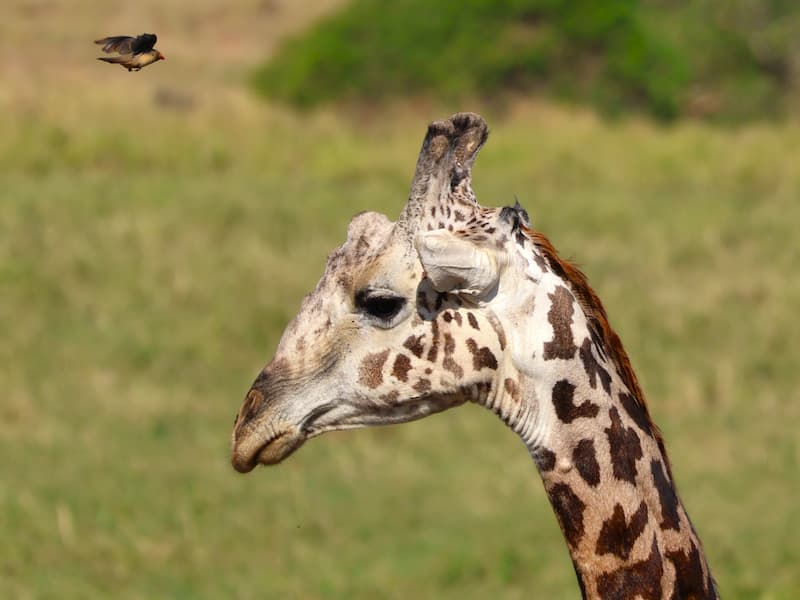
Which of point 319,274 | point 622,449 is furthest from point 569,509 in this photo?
point 319,274

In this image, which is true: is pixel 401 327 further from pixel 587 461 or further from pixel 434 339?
pixel 587 461

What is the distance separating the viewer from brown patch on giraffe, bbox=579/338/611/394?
495 cm

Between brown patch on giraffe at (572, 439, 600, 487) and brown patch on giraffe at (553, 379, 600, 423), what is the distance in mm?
83

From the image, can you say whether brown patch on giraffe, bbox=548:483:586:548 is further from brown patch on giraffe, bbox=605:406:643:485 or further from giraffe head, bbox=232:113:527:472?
giraffe head, bbox=232:113:527:472

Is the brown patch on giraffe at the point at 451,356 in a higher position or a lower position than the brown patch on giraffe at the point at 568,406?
higher

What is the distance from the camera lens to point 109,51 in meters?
4.76

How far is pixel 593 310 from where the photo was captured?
5.09 m

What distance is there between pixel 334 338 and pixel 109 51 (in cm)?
116

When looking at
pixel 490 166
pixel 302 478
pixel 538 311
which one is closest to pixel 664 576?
pixel 538 311

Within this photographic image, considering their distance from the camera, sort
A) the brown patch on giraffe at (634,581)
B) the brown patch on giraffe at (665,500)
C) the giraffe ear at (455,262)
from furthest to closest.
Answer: the brown patch on giraffe at (665,500) → the brown patch on giraffe at (634,581) → the giraffe ear at (455,262)

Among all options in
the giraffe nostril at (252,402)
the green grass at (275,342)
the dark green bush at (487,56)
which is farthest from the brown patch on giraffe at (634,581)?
the dark green bush at (487,56)

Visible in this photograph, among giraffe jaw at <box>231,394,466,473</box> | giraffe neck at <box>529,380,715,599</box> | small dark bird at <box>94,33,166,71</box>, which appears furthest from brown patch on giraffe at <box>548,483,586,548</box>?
small dark bird at <box>94,33,166,71</box>

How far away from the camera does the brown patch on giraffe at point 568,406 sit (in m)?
4.93

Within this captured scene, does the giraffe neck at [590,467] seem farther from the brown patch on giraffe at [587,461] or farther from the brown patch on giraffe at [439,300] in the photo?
the brown patch on giraffe at [439,300]
